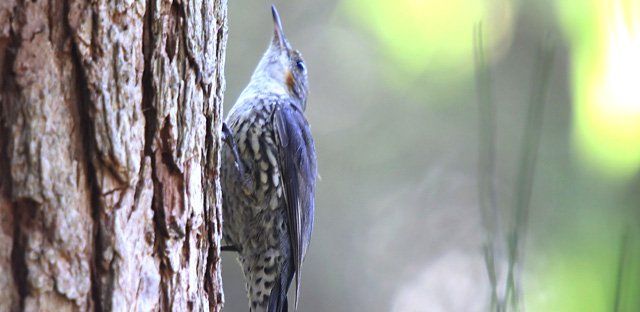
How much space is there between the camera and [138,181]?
5.34 feet

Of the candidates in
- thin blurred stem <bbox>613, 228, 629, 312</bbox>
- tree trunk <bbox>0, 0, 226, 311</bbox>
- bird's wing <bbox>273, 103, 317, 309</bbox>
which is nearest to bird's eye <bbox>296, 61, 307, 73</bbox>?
bird's wing <bbox>273, 103, 317, 309</bbox>

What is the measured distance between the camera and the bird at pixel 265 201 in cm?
317

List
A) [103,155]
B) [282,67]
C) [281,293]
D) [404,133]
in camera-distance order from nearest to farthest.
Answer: [103,155] → [281,293] → [282,67] → [404,133]

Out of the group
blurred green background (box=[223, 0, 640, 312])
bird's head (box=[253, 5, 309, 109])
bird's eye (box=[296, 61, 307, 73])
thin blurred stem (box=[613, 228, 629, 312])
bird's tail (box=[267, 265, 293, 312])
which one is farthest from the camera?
blurred green background (box=[223, 0, 640, 312])

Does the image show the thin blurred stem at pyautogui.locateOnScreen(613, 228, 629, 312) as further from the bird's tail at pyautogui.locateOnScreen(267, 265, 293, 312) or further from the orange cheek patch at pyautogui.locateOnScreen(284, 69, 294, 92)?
the orange cheek patch at pyautogui.locateOnScreen(284, 69, 294, 92)

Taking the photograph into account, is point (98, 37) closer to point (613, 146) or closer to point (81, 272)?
point (81, 272)

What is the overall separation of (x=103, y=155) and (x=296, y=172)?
1.84 meters

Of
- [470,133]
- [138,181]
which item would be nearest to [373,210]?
[470,133]

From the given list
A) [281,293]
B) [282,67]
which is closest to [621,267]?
[281,293]

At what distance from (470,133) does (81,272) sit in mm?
4921

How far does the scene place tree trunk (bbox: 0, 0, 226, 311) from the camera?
144 cm

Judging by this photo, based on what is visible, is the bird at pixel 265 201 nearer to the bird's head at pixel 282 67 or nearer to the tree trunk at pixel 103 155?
the bird's head at pixel 282 67

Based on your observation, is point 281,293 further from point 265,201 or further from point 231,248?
point 265,201

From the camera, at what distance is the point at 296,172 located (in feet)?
11.0
